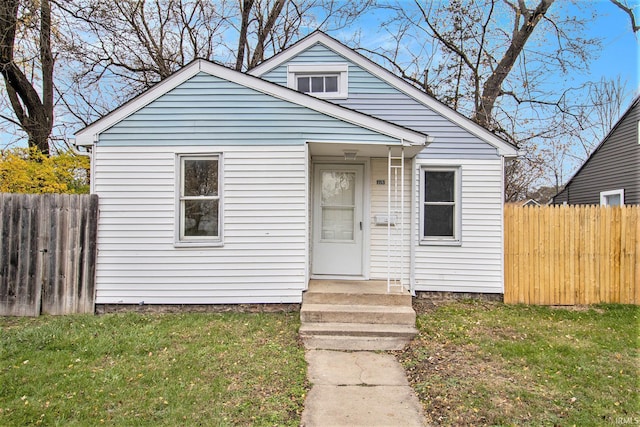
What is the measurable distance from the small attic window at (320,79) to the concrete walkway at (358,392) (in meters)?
5.16

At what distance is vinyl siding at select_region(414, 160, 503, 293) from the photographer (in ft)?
22.8

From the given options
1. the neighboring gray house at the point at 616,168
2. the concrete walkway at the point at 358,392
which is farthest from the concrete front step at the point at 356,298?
the neighboring gray house at the point at 616,168

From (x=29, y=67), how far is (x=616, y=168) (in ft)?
60.5

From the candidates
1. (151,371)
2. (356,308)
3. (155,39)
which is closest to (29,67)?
(155,39)

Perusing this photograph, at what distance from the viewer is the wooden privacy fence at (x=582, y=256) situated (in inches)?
265

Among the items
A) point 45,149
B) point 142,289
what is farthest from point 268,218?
point 45,149

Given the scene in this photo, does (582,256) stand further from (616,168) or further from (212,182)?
(212,182)

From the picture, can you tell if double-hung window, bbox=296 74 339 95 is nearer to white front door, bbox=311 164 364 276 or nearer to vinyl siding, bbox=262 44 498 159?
vinyl siding, bbox=262 44 498 159

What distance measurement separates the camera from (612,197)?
11.5 m

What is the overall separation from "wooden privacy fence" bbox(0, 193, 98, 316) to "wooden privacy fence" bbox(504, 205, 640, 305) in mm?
7681

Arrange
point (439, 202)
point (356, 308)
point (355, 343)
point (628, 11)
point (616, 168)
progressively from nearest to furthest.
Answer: point (355, 343) → point (356, 308) → point (439, 202) → point (616, 168) → point (628, 11)

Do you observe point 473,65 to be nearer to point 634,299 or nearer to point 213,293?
point 634,299

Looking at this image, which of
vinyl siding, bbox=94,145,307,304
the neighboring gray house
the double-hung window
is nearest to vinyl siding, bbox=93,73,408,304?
vinyl siding, bbox=94,145,307,304

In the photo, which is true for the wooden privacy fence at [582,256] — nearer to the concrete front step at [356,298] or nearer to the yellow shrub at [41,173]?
the concrete front step at [356,298]
